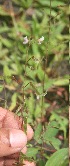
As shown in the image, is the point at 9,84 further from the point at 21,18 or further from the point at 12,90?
the point at 21,18

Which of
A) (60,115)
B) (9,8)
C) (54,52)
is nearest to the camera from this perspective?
(60,115)

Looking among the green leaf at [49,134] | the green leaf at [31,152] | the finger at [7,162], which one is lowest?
the finger at [7,162]

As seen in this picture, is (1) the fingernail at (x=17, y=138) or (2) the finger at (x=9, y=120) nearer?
(1) the fingernail at (x=17, y=138)

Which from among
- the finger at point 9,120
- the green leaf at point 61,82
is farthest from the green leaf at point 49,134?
the green leaf at point 61,82

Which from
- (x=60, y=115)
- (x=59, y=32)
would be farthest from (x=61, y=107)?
(x=59, y=32)

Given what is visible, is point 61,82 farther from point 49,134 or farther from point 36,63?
point 49,134

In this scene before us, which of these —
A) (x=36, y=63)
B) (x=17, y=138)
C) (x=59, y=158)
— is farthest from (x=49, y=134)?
(x=36, y=63)

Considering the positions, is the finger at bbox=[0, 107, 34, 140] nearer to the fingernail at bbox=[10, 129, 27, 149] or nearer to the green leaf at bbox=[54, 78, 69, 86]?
the fingernail at bbox=[10, 129, 27, 149]

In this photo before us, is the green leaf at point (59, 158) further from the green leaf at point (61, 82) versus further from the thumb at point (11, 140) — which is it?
the green leaf at point (61, 82)
